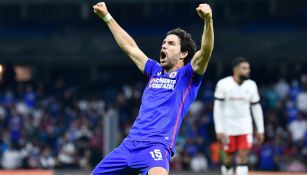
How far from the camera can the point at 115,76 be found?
27141 mm

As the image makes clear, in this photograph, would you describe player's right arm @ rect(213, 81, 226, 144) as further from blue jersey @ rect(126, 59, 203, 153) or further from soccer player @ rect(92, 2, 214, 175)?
blue jersey @ rect(126, 59, 203, 153)

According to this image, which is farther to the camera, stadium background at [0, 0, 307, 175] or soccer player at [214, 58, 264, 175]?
stadium background at [0, 0, 307, 175]

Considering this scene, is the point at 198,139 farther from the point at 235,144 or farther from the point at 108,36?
the point at 235,144

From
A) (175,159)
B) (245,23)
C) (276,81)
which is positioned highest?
(245,23)

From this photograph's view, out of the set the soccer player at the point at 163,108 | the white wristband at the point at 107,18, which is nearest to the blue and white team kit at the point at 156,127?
the soccer player at the point at 163,108

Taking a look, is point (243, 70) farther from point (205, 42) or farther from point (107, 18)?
point (205, 42)

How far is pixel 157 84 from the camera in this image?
8977 mm

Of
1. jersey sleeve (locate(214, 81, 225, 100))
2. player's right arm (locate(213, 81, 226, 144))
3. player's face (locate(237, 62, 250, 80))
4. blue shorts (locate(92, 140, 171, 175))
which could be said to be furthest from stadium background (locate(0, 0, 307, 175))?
blue shorts (locate(92, 140, 171, 175))

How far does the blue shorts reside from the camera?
339 inches

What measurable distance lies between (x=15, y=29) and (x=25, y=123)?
4.03 metres

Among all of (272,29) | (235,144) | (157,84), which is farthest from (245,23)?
(157,84)

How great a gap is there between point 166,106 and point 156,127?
0.76 feet

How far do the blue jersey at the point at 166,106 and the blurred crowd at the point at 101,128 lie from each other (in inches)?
469

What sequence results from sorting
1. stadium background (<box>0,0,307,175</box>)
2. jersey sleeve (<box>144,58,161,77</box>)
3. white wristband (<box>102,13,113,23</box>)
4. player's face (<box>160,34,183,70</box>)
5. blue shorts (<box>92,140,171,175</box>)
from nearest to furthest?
blue shorts (<box>92,140,171,175</box>) < player's face (<box>160,34,183,70</box>) < jersey sleeve (<box>144,58,161,77</box>) < white wristband (<box>102,13,113,23</box>) < stadium background (<box>0,0,307,175</box>)
